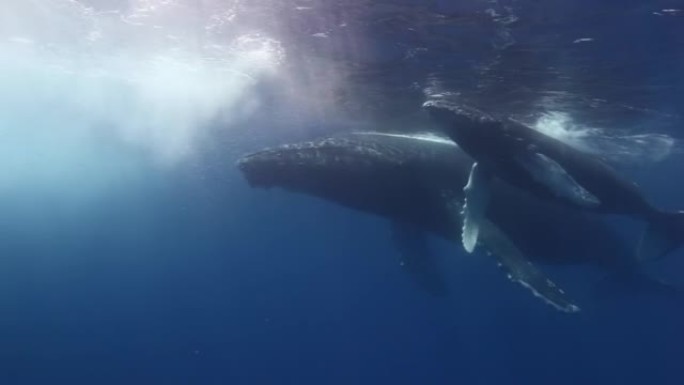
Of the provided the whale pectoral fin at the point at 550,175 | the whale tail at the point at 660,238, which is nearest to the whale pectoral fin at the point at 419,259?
the whale tail at the point at 660,238

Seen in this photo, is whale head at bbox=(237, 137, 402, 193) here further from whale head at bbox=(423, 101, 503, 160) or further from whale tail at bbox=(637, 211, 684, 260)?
whale tail at bbox=(637, 211, 684, 260)

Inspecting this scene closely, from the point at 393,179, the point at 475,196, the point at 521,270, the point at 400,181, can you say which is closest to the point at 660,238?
the point at 521,270

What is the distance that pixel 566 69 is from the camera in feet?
63.5

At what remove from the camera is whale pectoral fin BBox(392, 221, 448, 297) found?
707 inches

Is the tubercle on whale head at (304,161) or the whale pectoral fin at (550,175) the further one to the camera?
the tubercle on whale head at (304,161)

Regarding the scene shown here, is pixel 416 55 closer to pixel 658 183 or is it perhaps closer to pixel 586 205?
pixel 586 205

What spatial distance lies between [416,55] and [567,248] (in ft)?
23.0

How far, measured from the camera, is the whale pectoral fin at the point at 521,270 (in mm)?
11525

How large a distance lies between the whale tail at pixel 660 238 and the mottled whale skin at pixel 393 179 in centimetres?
224

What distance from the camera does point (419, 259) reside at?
59.8ft

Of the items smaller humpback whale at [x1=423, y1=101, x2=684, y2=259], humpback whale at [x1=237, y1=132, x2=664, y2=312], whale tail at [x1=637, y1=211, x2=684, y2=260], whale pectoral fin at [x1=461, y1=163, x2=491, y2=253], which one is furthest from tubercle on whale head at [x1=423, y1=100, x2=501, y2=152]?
whale tail at [x1=637, y1=211, x2=684, y2=260]

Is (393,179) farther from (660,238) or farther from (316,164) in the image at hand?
(660,238)

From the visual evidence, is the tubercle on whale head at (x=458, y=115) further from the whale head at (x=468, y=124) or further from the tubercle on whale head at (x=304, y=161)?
the tubercle on whale head at (x=304, y=161)

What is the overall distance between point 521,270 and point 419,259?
6123 mm
